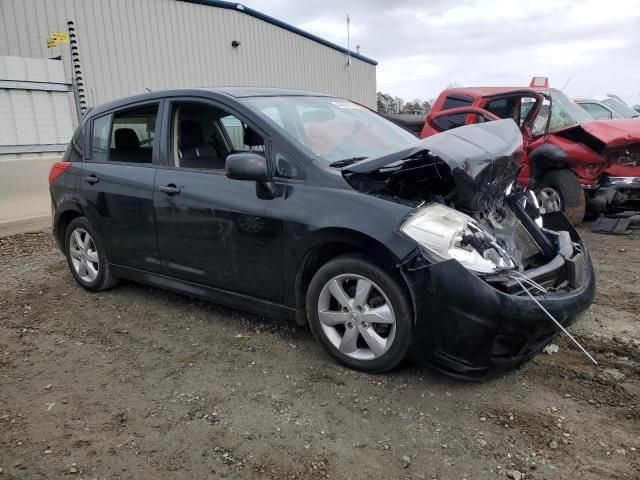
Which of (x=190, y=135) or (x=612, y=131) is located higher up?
(x=190, y=135)

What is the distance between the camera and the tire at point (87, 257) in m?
4.58

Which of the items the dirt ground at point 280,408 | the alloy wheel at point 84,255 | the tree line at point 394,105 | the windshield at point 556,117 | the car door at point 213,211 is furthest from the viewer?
the tree line at point 394,105

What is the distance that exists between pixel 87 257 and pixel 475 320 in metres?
3.53

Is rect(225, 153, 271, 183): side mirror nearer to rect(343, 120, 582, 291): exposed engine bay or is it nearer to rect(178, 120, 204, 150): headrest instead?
rect(343, 120, 582, 291): exposed engine bay

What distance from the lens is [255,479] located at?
2.30m

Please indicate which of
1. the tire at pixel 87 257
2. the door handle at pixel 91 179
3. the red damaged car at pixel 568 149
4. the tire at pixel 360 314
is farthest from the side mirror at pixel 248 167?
the red damaged car at pixel 568 149

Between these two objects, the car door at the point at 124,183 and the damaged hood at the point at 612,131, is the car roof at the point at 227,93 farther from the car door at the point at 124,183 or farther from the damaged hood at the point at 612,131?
the damaged hood at the point at 612,131

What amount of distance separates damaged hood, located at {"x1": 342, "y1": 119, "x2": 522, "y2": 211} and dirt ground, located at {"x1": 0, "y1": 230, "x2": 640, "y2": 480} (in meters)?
1.07

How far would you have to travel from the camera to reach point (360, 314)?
9.91 ft

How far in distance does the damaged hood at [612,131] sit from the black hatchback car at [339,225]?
10.5 feet

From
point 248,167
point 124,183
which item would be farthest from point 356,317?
point 124,183

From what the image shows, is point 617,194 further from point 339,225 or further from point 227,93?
point 227,93

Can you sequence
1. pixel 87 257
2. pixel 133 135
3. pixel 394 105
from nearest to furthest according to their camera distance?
pixel 133 135 < pixel 87 257 < pixel 394 105

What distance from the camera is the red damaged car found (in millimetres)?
6543
